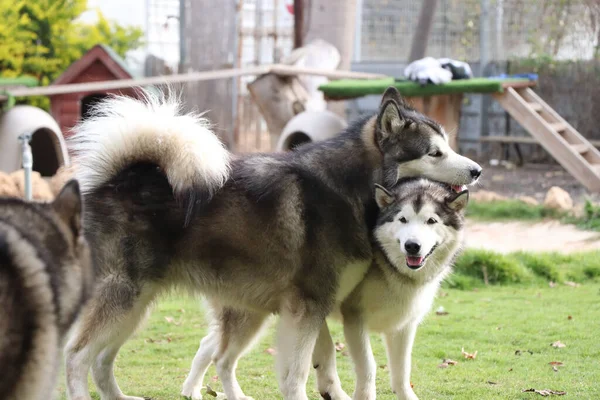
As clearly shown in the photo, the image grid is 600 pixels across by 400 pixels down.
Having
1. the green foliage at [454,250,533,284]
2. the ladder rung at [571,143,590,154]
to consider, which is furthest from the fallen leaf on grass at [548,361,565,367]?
the ladder rung at [571,143,590,154]

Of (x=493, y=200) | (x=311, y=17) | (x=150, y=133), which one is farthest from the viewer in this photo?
(x=311, y=17)

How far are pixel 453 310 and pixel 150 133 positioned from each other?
12.2 ft

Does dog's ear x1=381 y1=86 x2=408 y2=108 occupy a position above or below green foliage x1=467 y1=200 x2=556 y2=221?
above

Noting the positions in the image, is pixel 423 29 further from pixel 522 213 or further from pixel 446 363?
pixel 446 363

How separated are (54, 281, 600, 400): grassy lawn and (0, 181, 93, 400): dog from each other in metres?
1.87

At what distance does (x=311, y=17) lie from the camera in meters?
14.0

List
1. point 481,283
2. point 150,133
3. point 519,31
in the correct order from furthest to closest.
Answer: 1. point 519,31
2. point 481,283
3. point 150,133

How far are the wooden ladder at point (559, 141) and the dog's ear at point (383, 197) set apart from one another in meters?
6.01

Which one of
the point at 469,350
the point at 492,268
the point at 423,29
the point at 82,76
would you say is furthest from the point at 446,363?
the point at 423,29

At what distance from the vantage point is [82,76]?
471 inches

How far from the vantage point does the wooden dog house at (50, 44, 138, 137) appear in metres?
11.8

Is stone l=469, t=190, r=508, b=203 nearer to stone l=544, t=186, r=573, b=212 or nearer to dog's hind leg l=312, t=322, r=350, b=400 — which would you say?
stone l=544, t=186, r=573, b=212

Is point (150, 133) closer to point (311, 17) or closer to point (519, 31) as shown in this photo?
point (311, 17)

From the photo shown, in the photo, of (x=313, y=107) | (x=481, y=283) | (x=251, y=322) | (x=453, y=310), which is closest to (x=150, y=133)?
(x=251, y=322)
